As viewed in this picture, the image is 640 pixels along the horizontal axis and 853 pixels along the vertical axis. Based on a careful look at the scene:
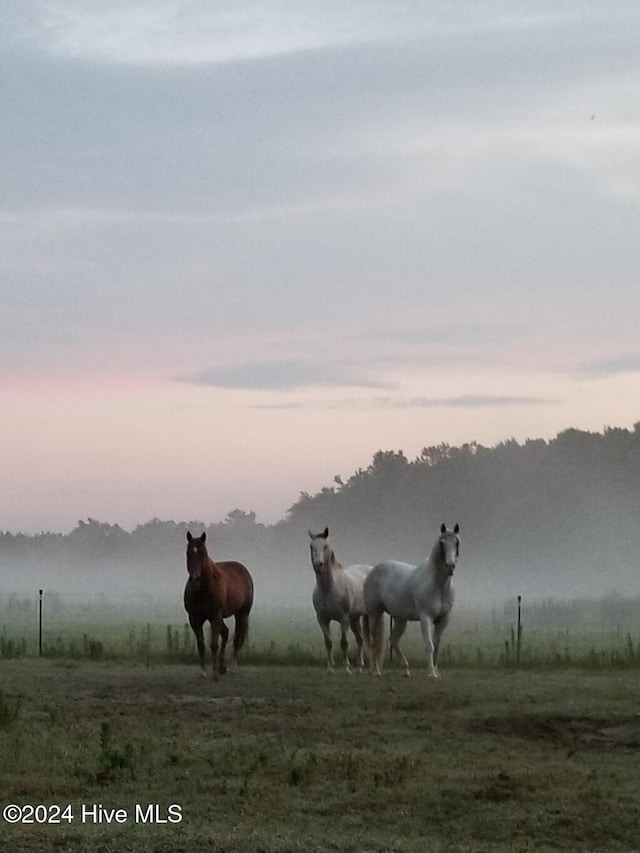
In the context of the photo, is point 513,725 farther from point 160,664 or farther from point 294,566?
point 294,566

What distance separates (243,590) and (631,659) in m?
5.83

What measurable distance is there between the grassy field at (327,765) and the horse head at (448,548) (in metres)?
2.06

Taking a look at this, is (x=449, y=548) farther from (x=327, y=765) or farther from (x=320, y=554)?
(x=327, y=765)

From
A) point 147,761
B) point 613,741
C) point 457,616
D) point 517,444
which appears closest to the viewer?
point 147,761

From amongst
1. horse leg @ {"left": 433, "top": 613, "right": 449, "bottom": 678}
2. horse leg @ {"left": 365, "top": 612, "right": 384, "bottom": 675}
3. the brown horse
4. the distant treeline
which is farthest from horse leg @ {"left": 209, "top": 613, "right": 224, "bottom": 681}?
the distant treeline

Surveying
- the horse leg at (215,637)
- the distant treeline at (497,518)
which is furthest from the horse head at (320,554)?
the distant treeline at (497,518)

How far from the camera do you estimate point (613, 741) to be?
13.0m

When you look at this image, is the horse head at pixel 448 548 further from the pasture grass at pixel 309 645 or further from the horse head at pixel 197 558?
the horse head at pixel 197 558

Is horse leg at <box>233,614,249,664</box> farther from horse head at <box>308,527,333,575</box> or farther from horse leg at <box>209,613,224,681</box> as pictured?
horse head at <box>308,527,333,575</box>

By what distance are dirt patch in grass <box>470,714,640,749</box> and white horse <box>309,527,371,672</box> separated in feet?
23.3

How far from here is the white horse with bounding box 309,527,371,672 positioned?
21.3 m

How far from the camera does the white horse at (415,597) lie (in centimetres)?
1939

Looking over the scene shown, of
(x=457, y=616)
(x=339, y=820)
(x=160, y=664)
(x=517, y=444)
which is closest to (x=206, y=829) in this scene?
(x=339, y=820)

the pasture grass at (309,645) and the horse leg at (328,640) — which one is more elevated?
the horse leg at (328,640)
